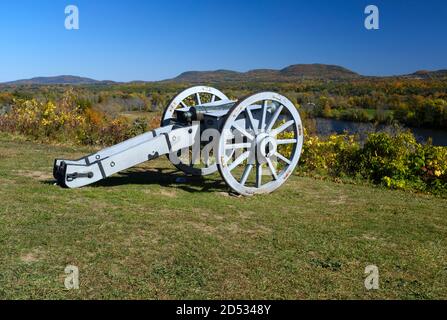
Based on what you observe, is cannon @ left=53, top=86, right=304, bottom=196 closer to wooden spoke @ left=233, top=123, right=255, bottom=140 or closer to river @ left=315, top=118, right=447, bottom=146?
wooden spoke @ left=233, top=123, right=255, bottom=140

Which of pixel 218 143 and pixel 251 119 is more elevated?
pixel 251 119

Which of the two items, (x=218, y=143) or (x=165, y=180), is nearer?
(x=218, y=143)

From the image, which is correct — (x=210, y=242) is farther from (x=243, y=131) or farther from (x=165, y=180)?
(x=165, y=180)

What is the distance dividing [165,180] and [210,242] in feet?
10.0

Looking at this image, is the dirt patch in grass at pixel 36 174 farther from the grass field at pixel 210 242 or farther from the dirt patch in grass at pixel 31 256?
the dirt patch in grass at pixel 31 256

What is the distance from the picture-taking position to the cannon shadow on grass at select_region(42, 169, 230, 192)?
7223 mm

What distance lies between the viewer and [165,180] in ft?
25.5

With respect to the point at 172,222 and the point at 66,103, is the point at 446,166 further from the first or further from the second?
the point at 66,103

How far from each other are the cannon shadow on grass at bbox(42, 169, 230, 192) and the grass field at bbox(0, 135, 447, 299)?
5 cm

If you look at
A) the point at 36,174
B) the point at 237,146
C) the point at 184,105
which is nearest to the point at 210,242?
the point at 237,146

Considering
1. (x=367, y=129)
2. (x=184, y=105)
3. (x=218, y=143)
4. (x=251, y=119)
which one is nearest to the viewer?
(x=218, y=143)

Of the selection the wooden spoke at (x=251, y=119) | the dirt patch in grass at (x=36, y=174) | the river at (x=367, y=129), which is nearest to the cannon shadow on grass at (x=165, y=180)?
the dirt patch in grass at (x=36, y=174)

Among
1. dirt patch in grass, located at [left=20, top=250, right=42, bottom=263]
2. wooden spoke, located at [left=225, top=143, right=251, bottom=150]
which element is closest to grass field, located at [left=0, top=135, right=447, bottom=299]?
dirt patch in grass, located at [left=20, top=250, right=42, bottom=263]
